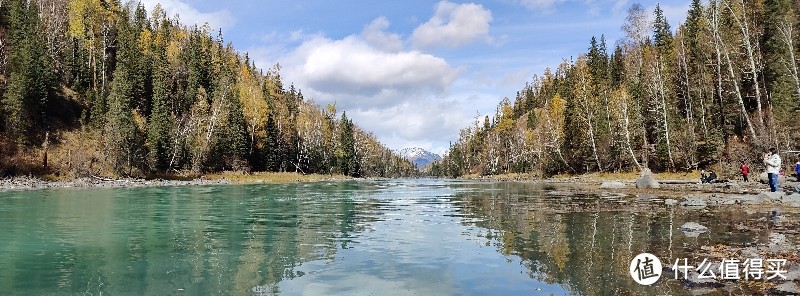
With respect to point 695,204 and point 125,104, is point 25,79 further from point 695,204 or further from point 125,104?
point 695,204

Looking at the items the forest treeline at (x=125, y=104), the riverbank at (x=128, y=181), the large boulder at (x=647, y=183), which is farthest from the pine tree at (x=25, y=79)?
the large boulder at (x=647, y=183)

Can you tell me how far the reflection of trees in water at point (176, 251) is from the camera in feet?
35.4

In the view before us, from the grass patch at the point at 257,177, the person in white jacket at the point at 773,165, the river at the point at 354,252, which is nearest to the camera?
the river at the point at 354,252

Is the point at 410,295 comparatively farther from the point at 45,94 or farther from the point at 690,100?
the point at 45,94

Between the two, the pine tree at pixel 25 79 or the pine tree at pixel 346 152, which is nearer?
the pine tree at pixel 25 79

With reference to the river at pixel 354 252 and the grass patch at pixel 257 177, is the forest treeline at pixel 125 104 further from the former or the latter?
the river at pixel 354 252

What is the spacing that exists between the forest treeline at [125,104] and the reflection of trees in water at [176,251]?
5879 cm

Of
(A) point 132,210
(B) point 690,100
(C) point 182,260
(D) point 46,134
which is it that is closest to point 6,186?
(D) point 46,134

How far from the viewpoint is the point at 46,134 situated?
7856cm

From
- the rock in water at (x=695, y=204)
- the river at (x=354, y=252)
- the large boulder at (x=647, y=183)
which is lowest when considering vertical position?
the river at (x=354, y=252)

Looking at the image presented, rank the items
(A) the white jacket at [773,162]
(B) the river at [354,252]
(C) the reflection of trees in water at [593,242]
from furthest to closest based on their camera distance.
A: 1. (A) the white jacket at [773,162]
2. (B) the river at [354,252]
3. (C) the reflection of trees in water at [593,242]

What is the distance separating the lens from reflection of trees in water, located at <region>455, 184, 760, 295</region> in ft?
33.1

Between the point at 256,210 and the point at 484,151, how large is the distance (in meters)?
150

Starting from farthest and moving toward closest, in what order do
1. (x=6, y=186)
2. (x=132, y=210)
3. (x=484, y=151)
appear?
(x=484, y=151), (x=6, y=186), (x=132, y=210)
